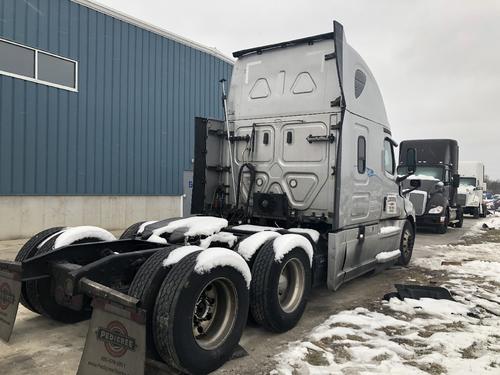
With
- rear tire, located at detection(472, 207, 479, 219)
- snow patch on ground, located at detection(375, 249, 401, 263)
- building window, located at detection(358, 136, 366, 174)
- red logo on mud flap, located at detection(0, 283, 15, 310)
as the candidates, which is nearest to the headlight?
snow patch on ground, located at detection(375, 249, 401, 263)

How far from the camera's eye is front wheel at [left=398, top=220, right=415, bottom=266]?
815 centimetres

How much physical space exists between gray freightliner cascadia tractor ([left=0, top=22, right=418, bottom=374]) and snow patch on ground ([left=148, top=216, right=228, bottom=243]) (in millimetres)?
16

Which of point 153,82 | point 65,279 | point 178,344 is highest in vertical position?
point 153,82

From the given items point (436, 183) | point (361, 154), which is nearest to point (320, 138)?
point (361, 154)

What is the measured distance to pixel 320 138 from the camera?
→ 227 inches

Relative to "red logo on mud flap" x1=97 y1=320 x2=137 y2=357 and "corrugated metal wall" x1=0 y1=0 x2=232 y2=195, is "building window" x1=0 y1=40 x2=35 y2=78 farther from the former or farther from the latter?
"red logo on mud flap" x1=97 y1=320 x2=137 y2=357

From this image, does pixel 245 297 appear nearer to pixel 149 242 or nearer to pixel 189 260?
pixel 189 260

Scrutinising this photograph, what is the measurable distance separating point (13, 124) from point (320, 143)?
27.4ft

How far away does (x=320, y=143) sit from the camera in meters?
5.80

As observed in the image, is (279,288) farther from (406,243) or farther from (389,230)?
(406,243)

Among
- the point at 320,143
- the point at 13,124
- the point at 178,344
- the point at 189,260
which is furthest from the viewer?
the point at 13,124

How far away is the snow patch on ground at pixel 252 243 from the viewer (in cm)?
442

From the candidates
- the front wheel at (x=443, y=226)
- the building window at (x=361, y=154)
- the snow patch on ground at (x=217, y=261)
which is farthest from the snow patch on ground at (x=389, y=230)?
the front wheel at (x=443, y=226)

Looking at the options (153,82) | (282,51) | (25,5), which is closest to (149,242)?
(282,51)
